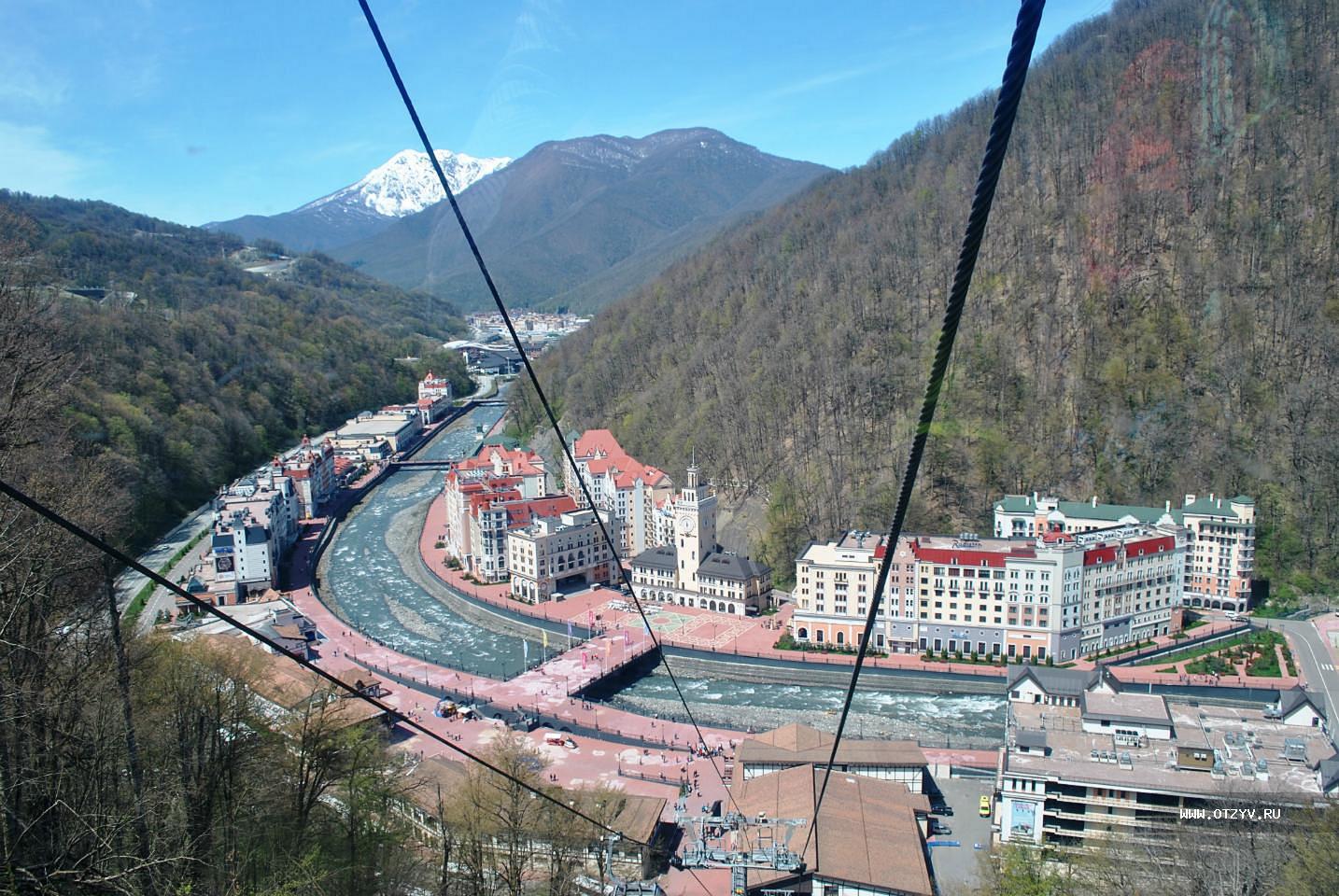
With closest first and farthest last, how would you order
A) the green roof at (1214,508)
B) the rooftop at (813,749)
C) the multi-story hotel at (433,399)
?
the rooftop at (813,749) → the green roof at (1214,508) → the multi-story hotel at (433,399)

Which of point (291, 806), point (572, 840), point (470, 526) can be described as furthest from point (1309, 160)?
point (291, 806)

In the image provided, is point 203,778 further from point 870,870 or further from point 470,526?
point 470,526

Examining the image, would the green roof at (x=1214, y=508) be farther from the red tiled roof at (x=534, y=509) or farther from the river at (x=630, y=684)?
the red tiled roof at (x=534, y=509)

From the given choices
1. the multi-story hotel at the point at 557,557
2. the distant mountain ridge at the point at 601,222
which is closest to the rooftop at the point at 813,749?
the multi-story hotel at the point at 557,557

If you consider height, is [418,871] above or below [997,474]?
below

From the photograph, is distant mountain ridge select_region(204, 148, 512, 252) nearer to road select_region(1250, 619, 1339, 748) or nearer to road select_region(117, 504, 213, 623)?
road select_region(117, 504, 213, 623)

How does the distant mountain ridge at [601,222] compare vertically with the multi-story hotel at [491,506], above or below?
above

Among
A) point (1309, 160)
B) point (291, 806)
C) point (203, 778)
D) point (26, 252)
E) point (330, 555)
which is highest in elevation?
point (1309, 160)

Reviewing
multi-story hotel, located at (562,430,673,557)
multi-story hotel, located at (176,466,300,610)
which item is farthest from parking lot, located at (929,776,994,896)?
multi-story hotel, located at (176,466,300,610)
